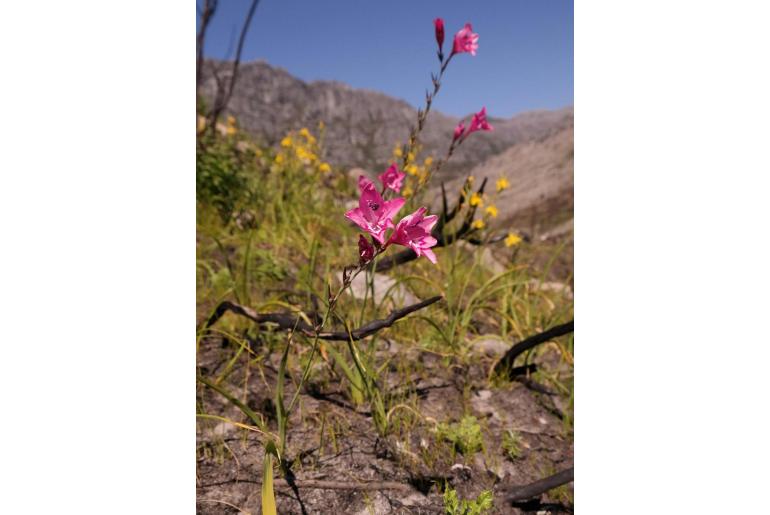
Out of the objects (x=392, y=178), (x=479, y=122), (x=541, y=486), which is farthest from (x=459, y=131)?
(x=541, y=486)

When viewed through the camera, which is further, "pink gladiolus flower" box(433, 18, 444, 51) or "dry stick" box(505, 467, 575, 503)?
"pink gladiolus flower" box(433, 18, 444, 51)

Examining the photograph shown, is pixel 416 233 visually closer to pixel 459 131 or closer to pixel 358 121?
pixel 459 131

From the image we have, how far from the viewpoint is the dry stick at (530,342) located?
134 centimetres

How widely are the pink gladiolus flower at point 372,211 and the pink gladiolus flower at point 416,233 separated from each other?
0.09 feet

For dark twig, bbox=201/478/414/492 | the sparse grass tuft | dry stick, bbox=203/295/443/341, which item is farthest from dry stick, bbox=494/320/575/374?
dark twig, bbox=201/478/414/492

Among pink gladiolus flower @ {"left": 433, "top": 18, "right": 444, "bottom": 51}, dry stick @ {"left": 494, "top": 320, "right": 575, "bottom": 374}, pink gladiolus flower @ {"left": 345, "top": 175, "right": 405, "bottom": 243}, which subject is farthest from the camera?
dry stick @ {"left": 494, "top": 320, "right": 575, "bottom": 374}

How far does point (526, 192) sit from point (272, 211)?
108 inches

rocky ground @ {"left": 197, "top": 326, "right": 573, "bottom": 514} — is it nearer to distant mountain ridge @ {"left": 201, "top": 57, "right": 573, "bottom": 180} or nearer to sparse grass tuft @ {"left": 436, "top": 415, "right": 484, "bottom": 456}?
sparse grass tuft @ {"left": 436, "top": 415, "right": 484, "bottom": 456}

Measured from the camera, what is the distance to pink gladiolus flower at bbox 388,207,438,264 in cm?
74

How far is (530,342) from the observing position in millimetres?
1439

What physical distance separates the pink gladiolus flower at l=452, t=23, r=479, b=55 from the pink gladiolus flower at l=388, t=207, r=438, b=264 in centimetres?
68

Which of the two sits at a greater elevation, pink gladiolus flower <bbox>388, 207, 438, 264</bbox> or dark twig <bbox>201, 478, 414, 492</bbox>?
pink gladiolus flower <bbox>388, 207, 438, 264</bbox>

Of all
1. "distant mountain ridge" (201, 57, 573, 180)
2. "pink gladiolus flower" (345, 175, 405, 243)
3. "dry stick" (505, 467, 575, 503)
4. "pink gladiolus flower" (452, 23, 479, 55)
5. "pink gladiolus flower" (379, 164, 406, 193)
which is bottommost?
"dry stick" (505, 467, 575, 503)
